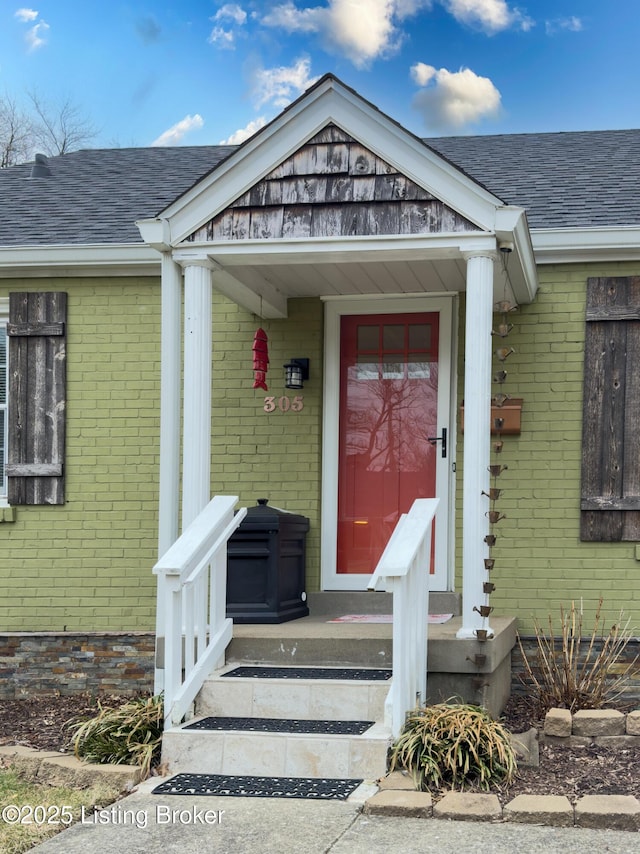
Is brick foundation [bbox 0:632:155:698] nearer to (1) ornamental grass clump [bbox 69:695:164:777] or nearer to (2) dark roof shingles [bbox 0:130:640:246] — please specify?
(1) ornamental grass clump [bbox 69:695:164:777]

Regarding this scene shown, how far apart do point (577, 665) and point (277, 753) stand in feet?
8.54

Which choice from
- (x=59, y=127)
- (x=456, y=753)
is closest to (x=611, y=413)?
(x=456, y=753)

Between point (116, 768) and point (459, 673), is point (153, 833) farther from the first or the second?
point (459, 673)

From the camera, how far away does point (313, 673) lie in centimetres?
575

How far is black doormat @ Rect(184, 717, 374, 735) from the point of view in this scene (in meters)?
5.18

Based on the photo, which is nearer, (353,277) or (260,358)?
(353,277)

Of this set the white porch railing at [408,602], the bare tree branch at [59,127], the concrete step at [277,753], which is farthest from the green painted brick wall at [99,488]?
the bare tree branch at [59,127]

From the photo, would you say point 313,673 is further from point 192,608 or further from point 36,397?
point 36,397

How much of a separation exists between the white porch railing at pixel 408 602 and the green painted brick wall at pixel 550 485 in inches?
66.0

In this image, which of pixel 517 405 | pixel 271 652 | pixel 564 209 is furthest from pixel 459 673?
pixel 564 209

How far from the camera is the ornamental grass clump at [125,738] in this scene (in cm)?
524

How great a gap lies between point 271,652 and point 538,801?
206cm

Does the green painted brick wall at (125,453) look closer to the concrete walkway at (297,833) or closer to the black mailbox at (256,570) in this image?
the black mailbox at (256,570)

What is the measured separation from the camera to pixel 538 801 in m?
4.43
